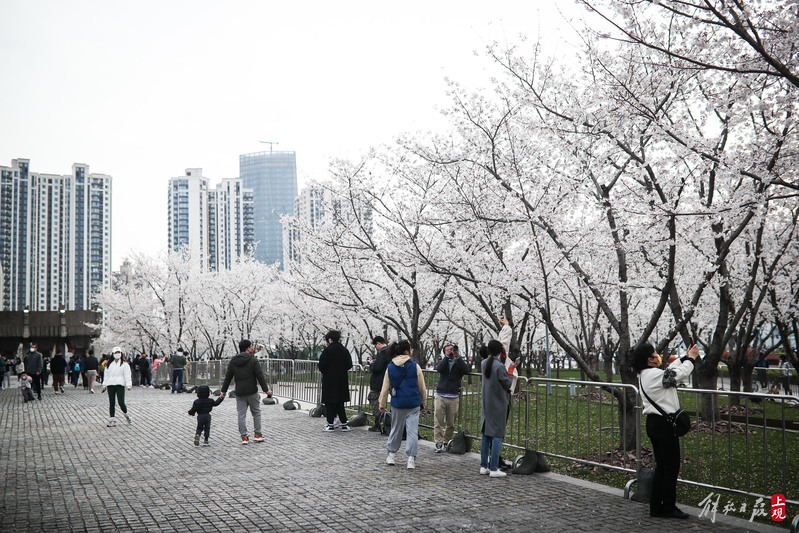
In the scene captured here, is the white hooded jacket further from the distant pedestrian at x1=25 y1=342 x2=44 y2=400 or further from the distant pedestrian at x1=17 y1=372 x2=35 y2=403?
the distant pedestrian at x1=25 y1=342 x2=44 y2=400

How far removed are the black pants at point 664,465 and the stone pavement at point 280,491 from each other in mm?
217

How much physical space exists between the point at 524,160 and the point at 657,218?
4500 mm

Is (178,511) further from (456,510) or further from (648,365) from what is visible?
(648,365)

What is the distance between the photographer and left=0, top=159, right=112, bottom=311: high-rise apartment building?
10412 centimetres

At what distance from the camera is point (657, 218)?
1021 cm

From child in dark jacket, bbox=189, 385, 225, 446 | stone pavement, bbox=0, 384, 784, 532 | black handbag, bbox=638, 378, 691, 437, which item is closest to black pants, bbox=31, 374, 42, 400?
stone pavement, bbox=0, 384, 784, 532

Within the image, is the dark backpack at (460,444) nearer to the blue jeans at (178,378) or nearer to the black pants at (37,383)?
the black pants at (37,383)

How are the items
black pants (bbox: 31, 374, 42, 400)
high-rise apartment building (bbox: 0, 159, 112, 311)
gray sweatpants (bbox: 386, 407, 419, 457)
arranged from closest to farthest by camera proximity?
gray sweatpants (bbox: 386, 407, 419, 457) < black pants (bbox: 31, 374, 42, 400) < high-rise apartment building (bbox: 0, 159, 112, 311)

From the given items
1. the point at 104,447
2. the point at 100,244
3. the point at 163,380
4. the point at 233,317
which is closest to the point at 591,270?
the point at 104,447

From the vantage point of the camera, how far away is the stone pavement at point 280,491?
677 cm

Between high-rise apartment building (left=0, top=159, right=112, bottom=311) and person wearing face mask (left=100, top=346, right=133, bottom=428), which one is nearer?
person wearing face mask (left=100, top=346, right=133, bottom=428)

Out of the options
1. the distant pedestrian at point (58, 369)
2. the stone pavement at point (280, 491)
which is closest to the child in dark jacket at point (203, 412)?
the stone pavement at point (280, 491)

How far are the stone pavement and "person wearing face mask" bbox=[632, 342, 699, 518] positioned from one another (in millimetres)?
226

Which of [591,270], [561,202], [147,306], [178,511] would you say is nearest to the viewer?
[178,511]
